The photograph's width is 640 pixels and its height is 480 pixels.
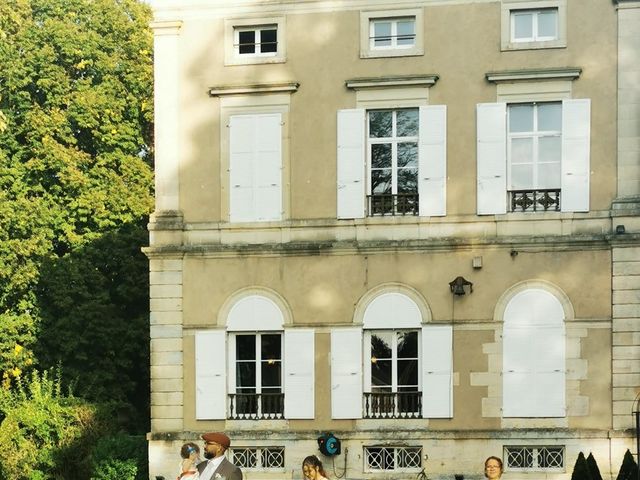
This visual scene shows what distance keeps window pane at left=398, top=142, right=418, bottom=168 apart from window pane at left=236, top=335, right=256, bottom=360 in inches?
159

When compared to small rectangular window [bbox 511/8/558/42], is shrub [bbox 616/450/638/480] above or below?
below

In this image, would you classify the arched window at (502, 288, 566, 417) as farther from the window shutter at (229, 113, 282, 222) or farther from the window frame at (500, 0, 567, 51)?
→ the window shutter at (229, 113, 282, 222)

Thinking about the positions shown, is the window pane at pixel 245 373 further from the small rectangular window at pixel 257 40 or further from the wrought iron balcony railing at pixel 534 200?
the small rectangular window at pixel 257 40

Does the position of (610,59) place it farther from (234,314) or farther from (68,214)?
(68,214)

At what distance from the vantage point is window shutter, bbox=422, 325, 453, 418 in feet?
71.9

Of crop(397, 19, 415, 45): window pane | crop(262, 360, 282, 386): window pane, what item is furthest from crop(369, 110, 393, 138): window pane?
crop(262, 360, 282, 386): window pane

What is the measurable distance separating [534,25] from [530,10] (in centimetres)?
27

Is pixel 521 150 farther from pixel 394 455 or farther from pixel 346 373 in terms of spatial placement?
pixel 394 455

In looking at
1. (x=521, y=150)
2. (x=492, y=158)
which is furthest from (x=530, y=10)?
(x=492, y=158)

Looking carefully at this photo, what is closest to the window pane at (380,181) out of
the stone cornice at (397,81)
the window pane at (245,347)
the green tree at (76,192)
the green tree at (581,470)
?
the stone cornice at (397,81)

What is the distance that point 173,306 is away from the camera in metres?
22.7

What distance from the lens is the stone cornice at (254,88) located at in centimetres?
2255

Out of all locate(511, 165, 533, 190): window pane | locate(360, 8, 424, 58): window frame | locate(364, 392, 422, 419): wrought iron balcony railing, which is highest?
locate(360, 8, 424, 58): window frame

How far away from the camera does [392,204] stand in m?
22.3
